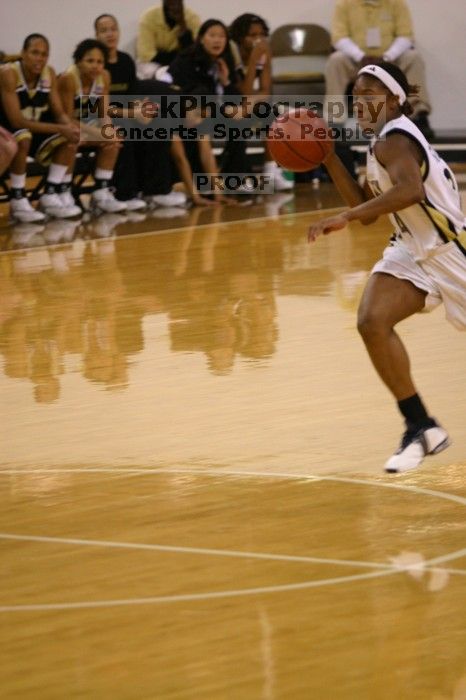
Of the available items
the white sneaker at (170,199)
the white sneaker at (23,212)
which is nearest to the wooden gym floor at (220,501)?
the white sneaker at (23,212)

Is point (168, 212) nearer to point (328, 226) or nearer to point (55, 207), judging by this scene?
point (55, 207)

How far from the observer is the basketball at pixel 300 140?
17.6 ft

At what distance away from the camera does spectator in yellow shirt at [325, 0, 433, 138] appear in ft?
48.4

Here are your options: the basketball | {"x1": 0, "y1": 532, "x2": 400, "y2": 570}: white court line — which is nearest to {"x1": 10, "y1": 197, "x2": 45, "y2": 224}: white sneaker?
the basketball

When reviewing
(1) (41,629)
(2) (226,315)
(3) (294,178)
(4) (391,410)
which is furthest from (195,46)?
(1) (41,629)

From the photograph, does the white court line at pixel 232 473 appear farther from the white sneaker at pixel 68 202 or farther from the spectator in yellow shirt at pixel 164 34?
the spectator in yellow shirt at pixel 164 34

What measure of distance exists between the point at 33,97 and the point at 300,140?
6.71 m

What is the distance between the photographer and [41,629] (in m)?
3.70

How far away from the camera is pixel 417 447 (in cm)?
487

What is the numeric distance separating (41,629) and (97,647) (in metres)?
0.21

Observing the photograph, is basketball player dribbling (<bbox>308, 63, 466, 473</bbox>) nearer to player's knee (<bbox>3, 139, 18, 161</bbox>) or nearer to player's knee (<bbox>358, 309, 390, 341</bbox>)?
player's knee (<bbox>358, 309, 390, 341</bbox>)

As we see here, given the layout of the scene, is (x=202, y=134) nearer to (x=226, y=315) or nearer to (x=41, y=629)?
(x=226, y=315)

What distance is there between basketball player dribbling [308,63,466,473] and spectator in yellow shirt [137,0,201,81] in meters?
9.29
